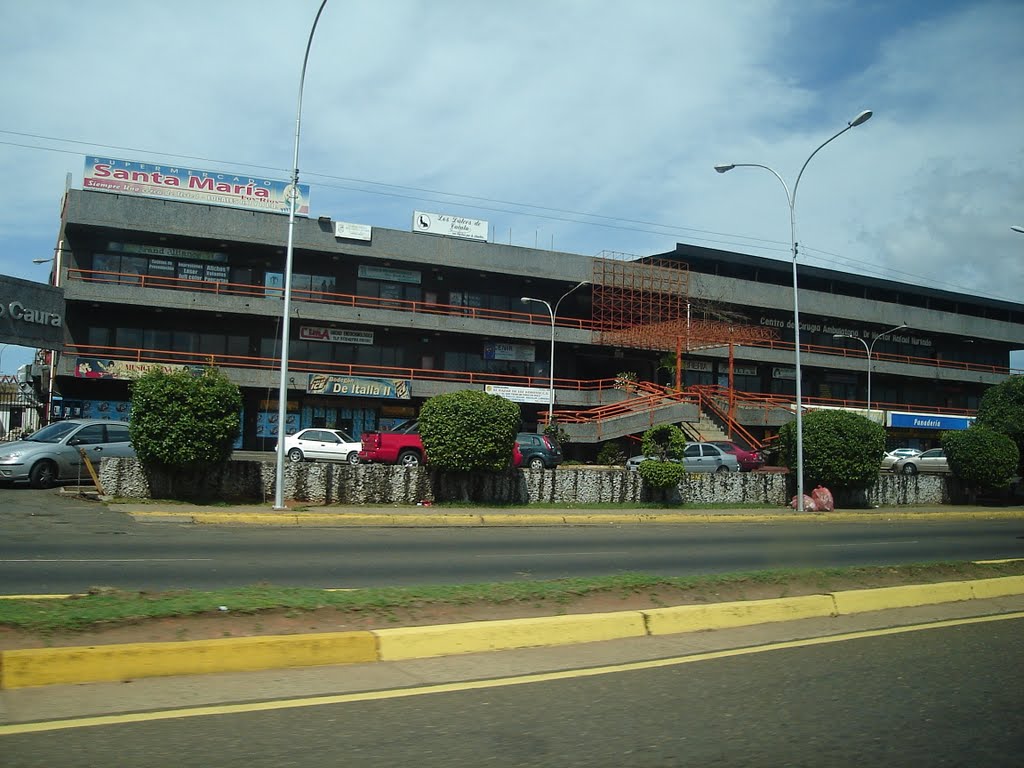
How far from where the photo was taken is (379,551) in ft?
45.9

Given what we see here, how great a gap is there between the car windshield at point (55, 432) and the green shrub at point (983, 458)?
30967 mm

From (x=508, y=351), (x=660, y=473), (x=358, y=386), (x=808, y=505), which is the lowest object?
(x=808, y=505)

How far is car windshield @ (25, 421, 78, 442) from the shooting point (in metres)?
21.3

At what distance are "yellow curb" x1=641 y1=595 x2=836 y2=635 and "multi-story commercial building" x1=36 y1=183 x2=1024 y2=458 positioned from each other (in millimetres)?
29909

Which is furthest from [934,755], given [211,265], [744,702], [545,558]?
[211,265]

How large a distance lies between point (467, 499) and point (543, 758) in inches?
741

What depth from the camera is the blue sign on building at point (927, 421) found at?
55469 millimetres

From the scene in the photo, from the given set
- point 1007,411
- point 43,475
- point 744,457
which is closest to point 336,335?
point 744,457

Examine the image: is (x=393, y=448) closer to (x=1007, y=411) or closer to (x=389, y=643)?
(x=389, y=643)

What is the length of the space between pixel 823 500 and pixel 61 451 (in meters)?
22.4

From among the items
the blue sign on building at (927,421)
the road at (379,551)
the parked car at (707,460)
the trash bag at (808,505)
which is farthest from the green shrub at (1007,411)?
the blue sign on building at (927,421)

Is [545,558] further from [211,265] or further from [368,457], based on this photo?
[211,265]

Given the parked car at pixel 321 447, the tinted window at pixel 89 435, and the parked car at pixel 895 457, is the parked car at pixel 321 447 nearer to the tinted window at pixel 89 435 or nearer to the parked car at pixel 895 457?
the tinted window at pixel 89 435

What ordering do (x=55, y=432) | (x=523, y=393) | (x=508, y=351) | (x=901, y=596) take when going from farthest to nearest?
(x=508, y=351) < (x=523, y=393) < (x=55, y=432) < (x=901, y=596)
